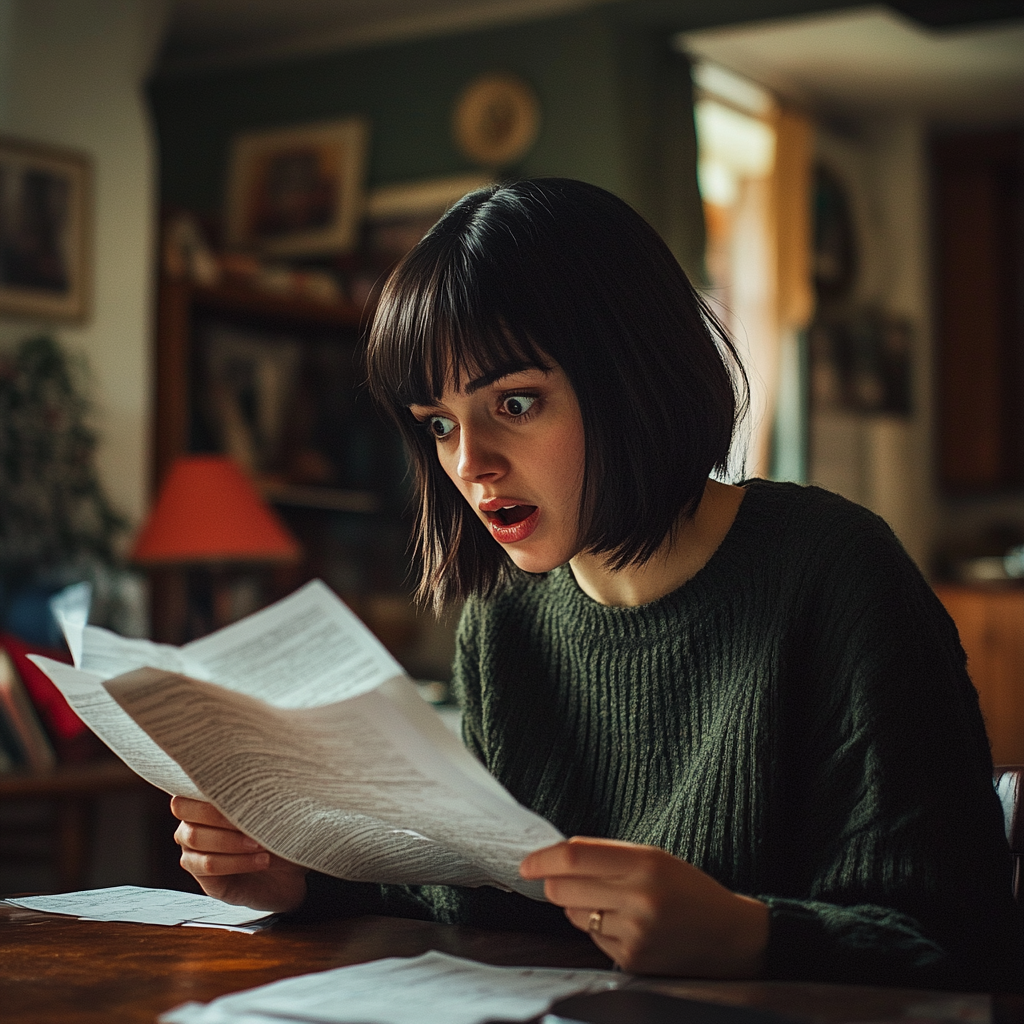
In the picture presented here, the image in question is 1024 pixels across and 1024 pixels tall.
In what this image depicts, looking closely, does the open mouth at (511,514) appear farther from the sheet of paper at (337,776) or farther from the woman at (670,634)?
the sheet of paper at (337,776)

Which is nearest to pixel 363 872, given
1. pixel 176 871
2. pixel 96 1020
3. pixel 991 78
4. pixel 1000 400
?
pixel 96 1020

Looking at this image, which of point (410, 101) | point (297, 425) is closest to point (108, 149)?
point (297, 425)

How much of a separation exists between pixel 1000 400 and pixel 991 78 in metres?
1.50

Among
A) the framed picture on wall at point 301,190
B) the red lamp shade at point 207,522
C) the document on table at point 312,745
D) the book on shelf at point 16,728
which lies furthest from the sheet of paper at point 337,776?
the framed picture on wall at point 301,190

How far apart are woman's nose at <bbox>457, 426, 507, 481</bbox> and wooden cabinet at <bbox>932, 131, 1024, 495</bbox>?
19.0ft

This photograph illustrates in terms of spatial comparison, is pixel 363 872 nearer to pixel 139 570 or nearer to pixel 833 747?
pixel 833 747

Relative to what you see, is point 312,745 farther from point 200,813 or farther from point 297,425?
point 297,425

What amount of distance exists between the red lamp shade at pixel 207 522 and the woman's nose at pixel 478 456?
2.31 meters

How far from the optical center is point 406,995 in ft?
2.56

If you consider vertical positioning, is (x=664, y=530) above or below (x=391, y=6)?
below

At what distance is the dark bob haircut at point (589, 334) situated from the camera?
1.08 m

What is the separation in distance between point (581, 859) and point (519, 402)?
0.40m

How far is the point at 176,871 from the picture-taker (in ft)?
11.3

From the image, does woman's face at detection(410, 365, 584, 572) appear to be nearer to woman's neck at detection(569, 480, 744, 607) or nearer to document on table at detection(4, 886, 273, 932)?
woman's neck at detection(569, 480, 744, 607)
